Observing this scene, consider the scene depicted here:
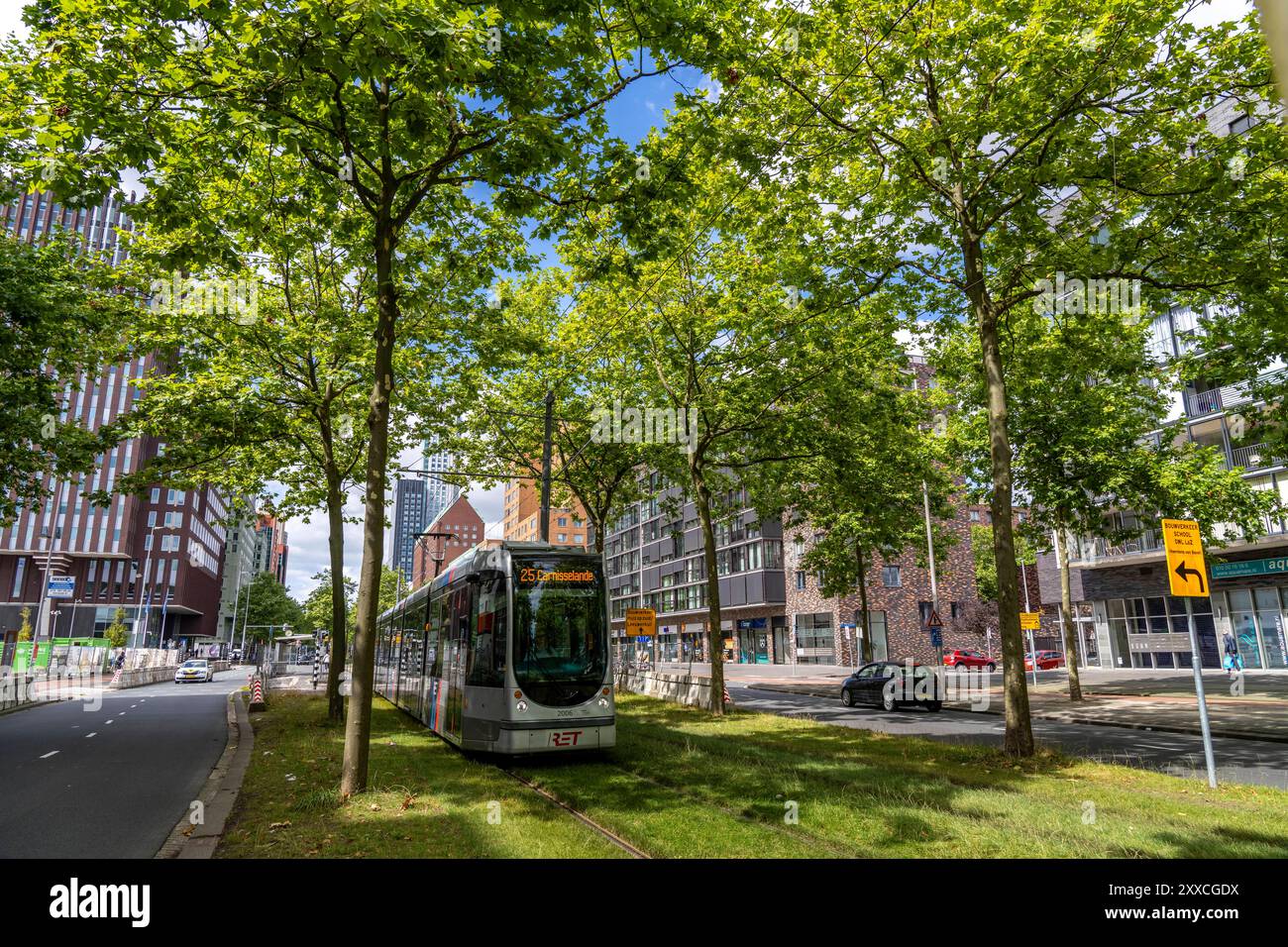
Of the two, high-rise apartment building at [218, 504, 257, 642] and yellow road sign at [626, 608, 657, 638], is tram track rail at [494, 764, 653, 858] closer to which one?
yellow road sign at [626, 608, 657, 638]

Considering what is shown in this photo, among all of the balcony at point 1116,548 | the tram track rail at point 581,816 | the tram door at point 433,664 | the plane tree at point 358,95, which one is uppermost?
the plane tree at point 358,95

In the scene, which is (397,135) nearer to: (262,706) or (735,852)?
(735,852)

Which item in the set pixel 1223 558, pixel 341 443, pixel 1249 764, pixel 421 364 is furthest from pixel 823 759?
pixel 1223 558

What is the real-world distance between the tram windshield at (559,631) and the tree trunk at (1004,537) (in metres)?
6.33

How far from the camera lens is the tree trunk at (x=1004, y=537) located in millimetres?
11211

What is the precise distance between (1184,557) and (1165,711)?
13.1 meters

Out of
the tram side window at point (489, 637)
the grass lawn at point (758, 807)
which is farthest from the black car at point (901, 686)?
the tram side window at point (489, 637)

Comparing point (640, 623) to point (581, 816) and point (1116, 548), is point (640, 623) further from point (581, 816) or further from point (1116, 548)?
point (1116, 548)

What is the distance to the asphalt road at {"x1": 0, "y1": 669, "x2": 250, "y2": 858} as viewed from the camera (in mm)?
7367

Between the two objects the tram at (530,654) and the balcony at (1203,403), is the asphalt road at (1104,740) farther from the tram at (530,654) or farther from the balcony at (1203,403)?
the balcony at (1203,403)

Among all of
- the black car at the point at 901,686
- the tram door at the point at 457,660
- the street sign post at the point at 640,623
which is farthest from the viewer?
the street sign post at the point at 640,623
